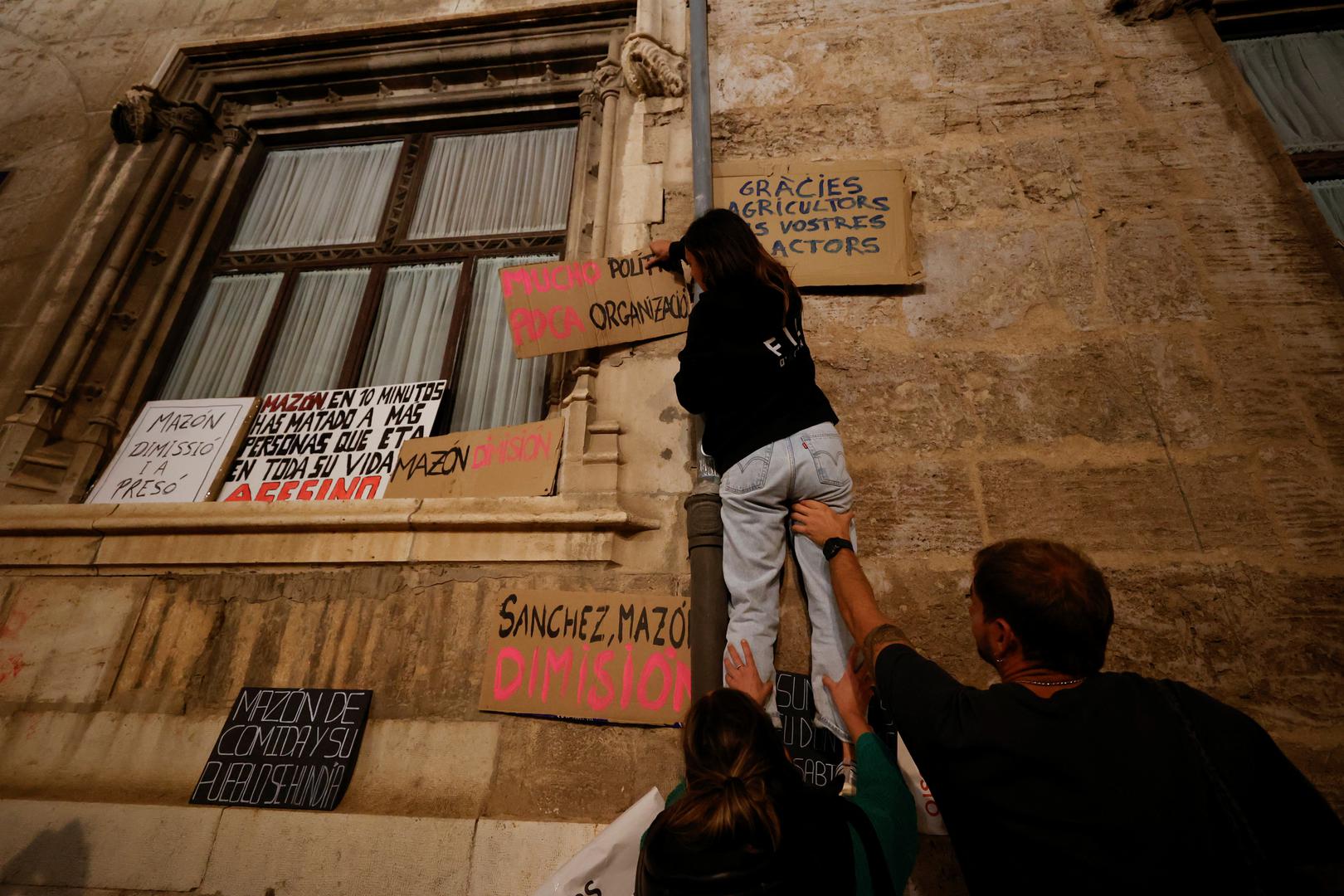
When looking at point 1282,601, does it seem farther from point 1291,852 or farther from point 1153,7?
point 1153,7

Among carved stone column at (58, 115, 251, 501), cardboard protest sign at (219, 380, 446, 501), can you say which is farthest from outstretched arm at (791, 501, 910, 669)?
carved stone column at (58, 115, 251, 501)

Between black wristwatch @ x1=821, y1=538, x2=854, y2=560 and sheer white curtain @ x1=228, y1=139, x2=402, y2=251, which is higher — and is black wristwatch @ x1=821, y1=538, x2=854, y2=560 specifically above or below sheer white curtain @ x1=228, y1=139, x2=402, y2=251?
below

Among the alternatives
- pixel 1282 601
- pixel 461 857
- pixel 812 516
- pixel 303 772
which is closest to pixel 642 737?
pixel 461 857

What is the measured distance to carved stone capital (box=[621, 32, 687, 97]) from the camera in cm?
340

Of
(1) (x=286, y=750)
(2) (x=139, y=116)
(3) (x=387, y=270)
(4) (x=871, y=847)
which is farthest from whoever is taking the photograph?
(2) (x=139, y=116)

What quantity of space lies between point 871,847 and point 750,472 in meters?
1.09

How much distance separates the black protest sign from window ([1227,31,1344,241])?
3.83 m

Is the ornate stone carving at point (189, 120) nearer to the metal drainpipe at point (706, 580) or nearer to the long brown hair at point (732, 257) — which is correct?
the long brown hair at point (732, 257)

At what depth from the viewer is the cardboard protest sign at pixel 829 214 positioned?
2871mm

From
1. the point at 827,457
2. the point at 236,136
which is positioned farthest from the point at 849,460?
the point at 236,136

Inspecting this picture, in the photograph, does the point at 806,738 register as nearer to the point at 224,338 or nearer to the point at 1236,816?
the point at 1236,816

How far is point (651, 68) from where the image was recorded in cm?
339

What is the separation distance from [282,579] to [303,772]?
0.80m

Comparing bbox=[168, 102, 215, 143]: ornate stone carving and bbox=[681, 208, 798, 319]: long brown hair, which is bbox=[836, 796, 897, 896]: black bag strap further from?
bbox=[168, 102, 215, 143]: ornate stone carving
